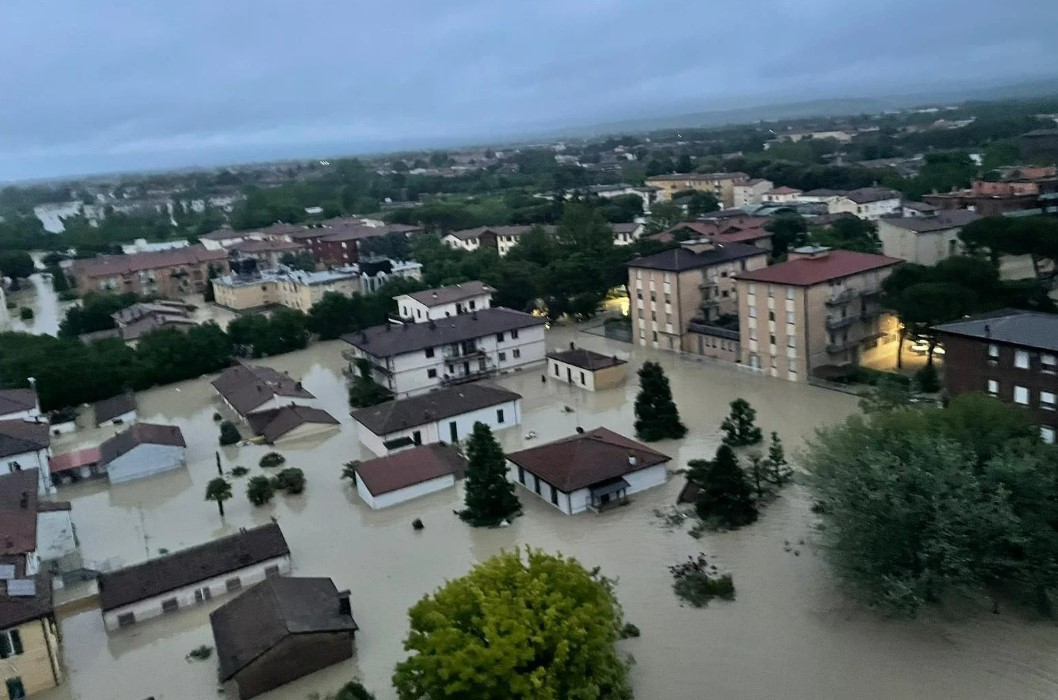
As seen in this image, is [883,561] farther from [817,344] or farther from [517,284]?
[517,284]

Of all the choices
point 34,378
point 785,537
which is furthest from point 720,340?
point 34,378

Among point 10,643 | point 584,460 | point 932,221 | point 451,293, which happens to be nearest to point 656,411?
point 584,460

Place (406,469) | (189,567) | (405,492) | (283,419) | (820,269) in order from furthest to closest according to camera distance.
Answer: (820,269), (283,419), (406,469), (405,492), (189,567)

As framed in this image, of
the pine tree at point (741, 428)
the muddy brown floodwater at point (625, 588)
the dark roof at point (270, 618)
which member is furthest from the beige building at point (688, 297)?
the dark roof at point (270, 618)

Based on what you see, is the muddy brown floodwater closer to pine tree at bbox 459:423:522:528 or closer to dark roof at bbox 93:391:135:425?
pine tree at bbox 459:423:522:528

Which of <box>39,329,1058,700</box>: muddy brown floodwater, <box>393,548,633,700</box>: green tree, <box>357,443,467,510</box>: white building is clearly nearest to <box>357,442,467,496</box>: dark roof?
<box>357,443,467,510</box>: white building

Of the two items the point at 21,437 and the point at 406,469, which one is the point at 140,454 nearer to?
the point at 21,437

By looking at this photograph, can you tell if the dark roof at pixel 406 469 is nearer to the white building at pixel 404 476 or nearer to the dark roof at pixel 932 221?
the white building at pixel 404 476

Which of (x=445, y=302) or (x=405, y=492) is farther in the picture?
(x=445, y=302)
